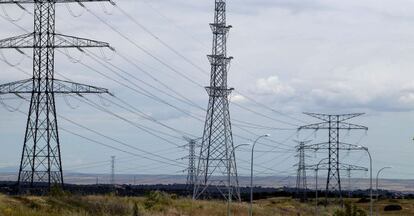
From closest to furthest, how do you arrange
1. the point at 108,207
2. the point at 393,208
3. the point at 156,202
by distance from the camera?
the point at 108,207 < the point at 156,202 < the point at 393,208

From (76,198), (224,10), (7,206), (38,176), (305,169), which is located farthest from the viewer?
(305,169)

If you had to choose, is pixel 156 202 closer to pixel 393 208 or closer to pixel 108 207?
pixel 108 207

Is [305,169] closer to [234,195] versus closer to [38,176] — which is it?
[234,195]

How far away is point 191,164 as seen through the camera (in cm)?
11212

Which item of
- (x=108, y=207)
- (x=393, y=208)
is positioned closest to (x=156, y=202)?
(x=108, y=207)

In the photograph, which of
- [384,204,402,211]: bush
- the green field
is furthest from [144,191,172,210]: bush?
[384,204,402,211]: bush

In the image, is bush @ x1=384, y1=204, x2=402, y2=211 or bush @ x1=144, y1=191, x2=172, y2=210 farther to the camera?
bush @ x1=384, y1=204, x2=402, y2=211

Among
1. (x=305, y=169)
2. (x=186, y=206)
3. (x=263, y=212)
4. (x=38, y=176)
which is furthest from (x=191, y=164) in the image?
(x=38, y=176)

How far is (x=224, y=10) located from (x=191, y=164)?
127 feet

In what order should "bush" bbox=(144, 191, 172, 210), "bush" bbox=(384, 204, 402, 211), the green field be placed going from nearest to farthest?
1. the green field
2. "bush" bbox=(144, 191, 172, 210)
3. "bush" bbox=(384, 204, 402, 211)

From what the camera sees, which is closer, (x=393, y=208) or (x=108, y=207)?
(x=108, y=207)

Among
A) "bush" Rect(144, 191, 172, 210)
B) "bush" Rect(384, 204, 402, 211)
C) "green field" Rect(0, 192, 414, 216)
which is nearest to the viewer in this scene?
"green field" Rect(0, 192, 414, 216)

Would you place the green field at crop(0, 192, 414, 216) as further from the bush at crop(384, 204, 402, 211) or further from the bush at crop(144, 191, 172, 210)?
the bush at crop(384, 204, 402, 211)

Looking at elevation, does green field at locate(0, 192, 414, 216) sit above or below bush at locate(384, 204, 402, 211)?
above
